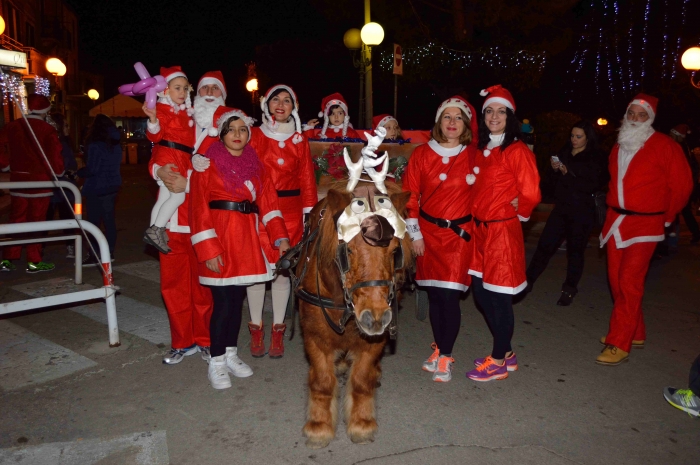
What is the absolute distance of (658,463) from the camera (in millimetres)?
3221

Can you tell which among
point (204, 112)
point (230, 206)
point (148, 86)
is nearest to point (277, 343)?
point (230, 206)

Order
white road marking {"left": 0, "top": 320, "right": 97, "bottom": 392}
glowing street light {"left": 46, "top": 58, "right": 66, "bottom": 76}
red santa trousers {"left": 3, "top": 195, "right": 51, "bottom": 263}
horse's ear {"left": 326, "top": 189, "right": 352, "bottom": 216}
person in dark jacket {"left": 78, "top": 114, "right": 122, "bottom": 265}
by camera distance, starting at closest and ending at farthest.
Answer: horse's ear {"left": 326, "top": 189, "right": 352, "bottom": 216} < white road marking {"left": 0, "top": 320, "right": 97, "bottom": 392} < red santa trousers {"left": 3, "top": 195, "right": 51, "bottom": 263} < person in dark jacket {"left": 78, "top": 114, "right": 122, "bottom": 265} < glowing street light {"left": 46, "top": 58, "right": 66, "bottom": 76}

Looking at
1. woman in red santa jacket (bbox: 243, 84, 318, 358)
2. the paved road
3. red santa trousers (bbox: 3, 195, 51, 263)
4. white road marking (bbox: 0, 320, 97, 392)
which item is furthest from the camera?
red santa trousers (bbox: 3, 195, 51, 263)

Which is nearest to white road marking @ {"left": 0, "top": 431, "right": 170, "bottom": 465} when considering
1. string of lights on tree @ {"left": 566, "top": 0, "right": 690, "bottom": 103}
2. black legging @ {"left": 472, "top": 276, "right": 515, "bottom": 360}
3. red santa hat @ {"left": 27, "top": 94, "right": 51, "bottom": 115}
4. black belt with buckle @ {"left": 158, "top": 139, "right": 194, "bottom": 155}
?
black belt with buckle @ {"left": 158, "top": 139, "right": 194, "bottom": 155}

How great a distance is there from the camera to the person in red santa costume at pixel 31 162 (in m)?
7.12

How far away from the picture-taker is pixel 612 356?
15.3 ft

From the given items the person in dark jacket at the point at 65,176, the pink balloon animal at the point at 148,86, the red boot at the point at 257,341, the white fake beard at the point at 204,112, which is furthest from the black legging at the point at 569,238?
the person in dark jacket at the point at 65,176

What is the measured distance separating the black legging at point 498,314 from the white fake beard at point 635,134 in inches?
73.2

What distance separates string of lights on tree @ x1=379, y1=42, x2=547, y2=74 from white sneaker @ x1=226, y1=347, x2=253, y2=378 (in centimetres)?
1255

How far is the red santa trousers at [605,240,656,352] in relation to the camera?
180 inches

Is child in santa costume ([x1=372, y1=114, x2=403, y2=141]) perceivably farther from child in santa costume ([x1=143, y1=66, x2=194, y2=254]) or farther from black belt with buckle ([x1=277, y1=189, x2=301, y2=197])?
child in santa costume ([x1=143, y1=66, x2=194, y2=254])

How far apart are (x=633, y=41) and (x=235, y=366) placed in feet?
62.3

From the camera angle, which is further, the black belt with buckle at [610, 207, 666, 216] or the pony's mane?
the black belt with buckle at [610, 207, 666, 216]

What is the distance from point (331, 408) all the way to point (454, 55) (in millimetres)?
13997
